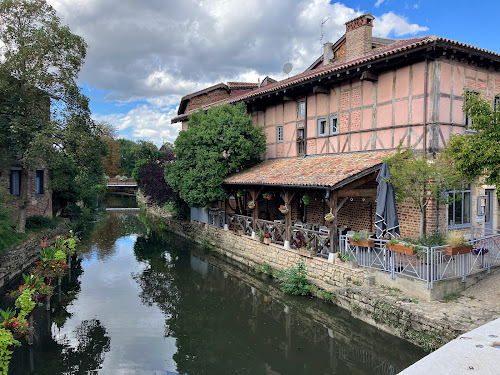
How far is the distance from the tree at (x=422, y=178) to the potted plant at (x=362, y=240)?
1644 mm

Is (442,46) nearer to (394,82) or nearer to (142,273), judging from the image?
(394,82)

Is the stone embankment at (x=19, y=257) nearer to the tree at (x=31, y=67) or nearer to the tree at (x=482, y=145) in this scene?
the tree at (x=31, y=67)

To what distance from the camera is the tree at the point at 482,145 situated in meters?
7.89

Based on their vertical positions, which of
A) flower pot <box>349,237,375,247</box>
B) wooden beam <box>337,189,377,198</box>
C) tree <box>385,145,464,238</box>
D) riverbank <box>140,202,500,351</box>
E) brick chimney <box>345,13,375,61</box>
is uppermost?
brick chimney <box>345,13,375,61</box>

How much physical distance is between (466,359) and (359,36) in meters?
14.9

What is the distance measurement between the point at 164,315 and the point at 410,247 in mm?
6992

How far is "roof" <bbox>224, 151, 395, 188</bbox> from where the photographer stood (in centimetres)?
1090

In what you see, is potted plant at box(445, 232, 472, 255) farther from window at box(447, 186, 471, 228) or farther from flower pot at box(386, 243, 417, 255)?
window at box(447, 186, 471, 228)

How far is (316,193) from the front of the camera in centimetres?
1473

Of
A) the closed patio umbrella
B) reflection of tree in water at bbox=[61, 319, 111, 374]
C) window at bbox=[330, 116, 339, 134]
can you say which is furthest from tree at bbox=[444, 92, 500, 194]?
reflection of tree in water at bbox=[61, 319, 111, 374]

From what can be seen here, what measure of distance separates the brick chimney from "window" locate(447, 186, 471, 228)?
738cm

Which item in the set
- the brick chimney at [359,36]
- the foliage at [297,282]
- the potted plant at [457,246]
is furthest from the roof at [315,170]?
the brick chimney at [359,36]

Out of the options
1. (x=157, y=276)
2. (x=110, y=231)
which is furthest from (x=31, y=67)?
(x=110, y=231)

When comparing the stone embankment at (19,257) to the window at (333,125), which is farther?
the window at (333,125)
